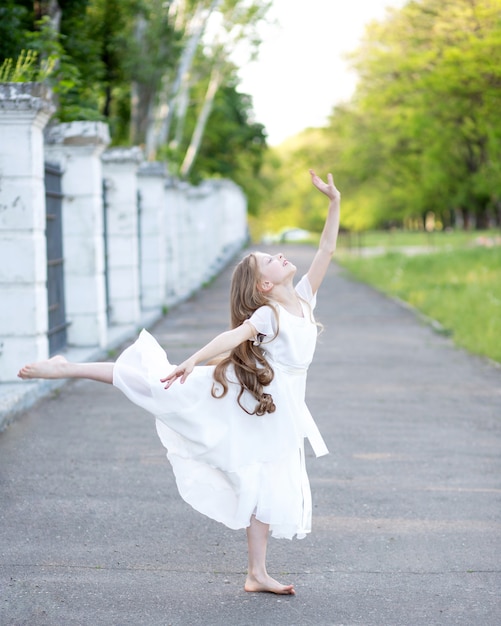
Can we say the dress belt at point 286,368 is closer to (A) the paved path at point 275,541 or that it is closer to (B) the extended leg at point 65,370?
(B) the extended leg at point 65,370

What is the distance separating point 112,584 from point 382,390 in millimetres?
5939

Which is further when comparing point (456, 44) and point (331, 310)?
point (456, 44)

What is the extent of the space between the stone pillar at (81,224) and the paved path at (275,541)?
8.16ft

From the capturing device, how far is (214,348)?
14.3 ft

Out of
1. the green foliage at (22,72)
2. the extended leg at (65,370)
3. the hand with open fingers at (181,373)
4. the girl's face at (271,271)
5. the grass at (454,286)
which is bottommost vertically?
the grass at (454,286)

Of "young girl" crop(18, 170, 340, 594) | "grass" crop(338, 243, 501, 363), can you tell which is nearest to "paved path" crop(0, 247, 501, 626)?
"young girl" crop(18, 170, 340, 594)

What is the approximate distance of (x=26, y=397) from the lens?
29.2 ft

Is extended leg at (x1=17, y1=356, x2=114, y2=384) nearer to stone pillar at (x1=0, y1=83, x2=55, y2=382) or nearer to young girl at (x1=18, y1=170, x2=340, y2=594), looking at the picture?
young girl at (x1=18, y1=170, x2=340, y2=594)

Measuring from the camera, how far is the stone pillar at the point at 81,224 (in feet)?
38.9

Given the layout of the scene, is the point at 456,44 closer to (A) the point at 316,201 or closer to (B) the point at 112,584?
(B) the point at 112,584

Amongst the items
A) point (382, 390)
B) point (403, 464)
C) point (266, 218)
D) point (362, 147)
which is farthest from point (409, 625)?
point (266, 218)

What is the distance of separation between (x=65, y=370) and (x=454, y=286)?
18273 millimetres

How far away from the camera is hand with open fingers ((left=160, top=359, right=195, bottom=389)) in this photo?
429cm

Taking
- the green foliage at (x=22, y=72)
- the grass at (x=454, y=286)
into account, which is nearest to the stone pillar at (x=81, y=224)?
the green foliage at (x=22, y=72)
